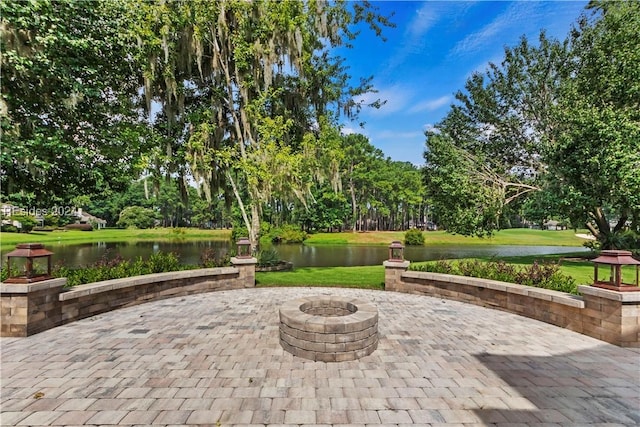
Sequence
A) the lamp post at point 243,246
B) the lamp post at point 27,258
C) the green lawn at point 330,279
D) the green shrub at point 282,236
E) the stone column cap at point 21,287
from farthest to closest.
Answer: the green shrub at point 282,236 → the green lawn at point 330,279 → the lamp post at point 243,246 → the lamp post at point 27,258 → the stone column cap at point 21,287

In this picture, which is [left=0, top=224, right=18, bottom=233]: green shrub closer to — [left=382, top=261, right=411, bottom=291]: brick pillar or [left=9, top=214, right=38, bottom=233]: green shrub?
[left=9, top=214, right=38, bottom=233]: green shrub

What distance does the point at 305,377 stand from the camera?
3.60 metres

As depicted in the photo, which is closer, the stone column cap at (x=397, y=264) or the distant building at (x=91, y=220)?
the stone column cap at (x=397, y=264)

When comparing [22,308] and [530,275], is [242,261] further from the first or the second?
[530,275]

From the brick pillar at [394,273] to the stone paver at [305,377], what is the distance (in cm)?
287

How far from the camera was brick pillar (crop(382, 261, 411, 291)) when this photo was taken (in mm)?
8500

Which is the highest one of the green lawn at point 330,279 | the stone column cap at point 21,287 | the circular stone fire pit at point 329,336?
the stone column cap at point 21,287

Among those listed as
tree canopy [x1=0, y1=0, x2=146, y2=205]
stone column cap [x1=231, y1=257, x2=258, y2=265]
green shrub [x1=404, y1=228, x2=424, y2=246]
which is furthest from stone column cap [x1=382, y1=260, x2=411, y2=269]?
green shrub [x1=404, y1=228, x2=424, y2=246]

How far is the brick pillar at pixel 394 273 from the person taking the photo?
8500 mm

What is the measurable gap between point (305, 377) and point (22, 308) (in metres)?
4.90

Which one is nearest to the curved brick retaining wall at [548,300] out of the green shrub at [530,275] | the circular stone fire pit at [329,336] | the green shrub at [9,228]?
the green shrub at [530,275]

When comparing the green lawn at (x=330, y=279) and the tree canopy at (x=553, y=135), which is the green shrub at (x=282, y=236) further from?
the green lawn at (x=330, y=279)

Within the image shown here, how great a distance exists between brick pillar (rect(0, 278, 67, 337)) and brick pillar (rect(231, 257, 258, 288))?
4.49 metres

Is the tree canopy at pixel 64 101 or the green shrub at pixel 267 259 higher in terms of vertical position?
the tree canopy at pixel 64 101
